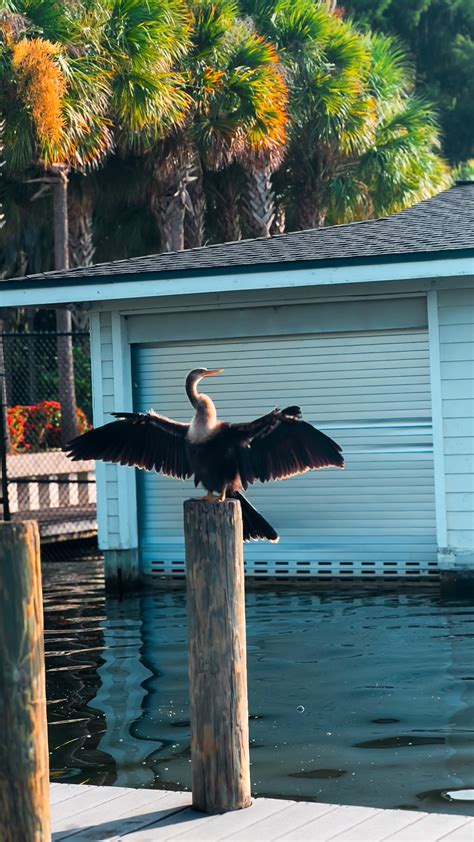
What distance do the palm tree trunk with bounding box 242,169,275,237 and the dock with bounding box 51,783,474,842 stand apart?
76.1ft

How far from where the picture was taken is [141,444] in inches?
388

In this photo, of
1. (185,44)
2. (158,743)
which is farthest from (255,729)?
(185,44)

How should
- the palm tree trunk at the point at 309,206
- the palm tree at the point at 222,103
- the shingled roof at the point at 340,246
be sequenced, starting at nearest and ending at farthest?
1. the shingled roof at the point at 340,246
2. the palm tree at the point at 222,103
3. the palm tree trunk at the point at 309,206

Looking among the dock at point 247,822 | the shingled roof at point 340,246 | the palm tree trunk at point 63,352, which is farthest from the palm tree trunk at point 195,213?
the dock at point 247,822

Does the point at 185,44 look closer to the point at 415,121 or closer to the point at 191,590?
the point at 415,121

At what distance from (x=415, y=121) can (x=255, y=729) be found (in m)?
25.0

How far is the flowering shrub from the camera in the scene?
→ 926 inches

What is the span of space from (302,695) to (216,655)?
316 centimetres

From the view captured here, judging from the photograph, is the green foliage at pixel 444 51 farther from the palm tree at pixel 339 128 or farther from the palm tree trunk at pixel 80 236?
the palm tree trunk at pixel 80 236

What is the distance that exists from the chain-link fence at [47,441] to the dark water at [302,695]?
15.1ft

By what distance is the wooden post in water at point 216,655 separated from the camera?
546 cm

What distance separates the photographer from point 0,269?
35.2 metres

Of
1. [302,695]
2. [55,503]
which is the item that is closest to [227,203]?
[55,503]

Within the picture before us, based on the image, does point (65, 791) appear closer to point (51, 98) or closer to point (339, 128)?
point (51, 98)
